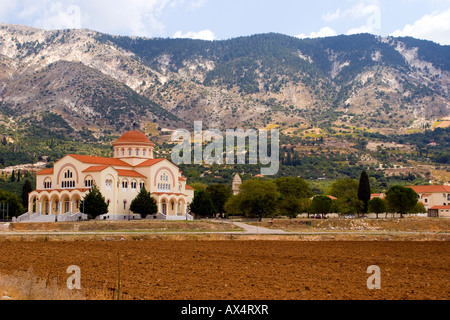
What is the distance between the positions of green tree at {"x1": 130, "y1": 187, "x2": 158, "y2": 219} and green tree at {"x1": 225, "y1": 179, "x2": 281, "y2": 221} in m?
15.2

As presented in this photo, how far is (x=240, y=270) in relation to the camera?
28766 mm

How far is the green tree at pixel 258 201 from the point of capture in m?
90.3

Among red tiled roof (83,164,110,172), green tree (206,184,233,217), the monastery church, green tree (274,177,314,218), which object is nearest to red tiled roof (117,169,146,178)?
the monastery church

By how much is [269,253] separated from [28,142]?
165 meters

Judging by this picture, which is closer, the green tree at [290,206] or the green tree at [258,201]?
the green tree at [258,201]

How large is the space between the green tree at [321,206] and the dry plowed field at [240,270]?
5723 centimetres

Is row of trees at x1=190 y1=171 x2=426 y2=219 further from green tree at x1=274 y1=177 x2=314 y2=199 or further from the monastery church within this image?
the monastery church

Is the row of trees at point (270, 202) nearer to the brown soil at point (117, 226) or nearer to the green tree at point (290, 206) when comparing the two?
the green tree at point (290, 206)

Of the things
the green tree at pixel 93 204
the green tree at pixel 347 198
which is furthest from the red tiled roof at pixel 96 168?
the green tree at pixel 347 198

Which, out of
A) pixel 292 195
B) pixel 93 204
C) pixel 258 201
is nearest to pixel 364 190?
pixel 292 195

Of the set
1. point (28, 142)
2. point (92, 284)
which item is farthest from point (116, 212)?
point (28, 142)

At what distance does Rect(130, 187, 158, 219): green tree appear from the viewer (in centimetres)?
8644

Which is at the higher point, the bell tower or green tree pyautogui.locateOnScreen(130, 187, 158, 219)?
the bell tower

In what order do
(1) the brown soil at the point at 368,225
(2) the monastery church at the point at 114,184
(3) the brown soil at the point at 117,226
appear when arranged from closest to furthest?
1. (3) the brown soil at the point at 117,226
2. (1) the brown soil at the point at 368,225
3. (2) the monastery church at the point at 114,184
